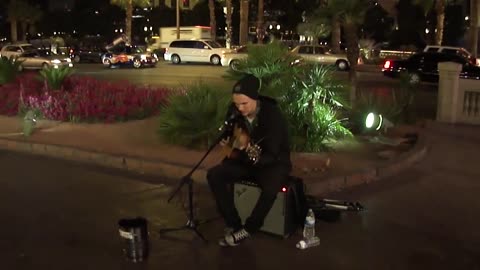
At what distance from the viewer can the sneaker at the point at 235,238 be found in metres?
5.85

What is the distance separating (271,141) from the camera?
229 inches

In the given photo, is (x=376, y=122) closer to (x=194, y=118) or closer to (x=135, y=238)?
(x=194, y=118)

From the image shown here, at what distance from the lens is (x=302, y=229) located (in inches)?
244

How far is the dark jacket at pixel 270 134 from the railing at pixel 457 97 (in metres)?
8.56

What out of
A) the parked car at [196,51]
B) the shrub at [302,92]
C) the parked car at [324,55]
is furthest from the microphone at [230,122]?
the parked car at [196,51]

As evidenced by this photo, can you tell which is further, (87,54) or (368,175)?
(87,54)

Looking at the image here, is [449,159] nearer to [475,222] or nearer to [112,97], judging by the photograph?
[475,222]

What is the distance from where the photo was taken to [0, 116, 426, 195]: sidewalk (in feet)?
27.9

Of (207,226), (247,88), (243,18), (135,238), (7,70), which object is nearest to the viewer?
(135,238)

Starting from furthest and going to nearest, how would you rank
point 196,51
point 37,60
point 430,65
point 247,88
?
point 196,51, point 37,60, point 430,65, point 247,88

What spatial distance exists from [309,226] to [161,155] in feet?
13.8

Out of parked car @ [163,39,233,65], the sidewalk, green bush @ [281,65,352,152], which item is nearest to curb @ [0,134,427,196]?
the sidewalk

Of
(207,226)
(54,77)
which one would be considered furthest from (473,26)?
(207,226)

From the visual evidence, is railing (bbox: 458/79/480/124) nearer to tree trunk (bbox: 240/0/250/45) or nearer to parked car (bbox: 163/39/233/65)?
parked car (bbox: 163/39/233/65)
